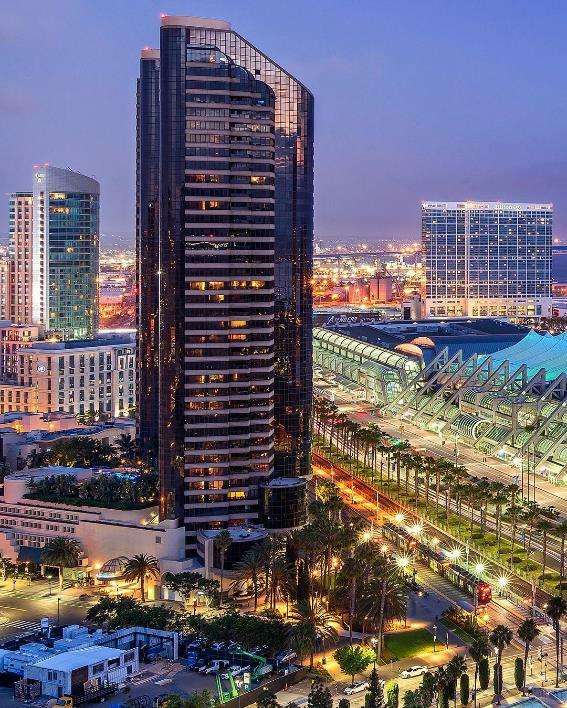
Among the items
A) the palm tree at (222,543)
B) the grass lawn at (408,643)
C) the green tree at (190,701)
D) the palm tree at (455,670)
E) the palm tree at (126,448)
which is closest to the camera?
the green tree at (190,701)

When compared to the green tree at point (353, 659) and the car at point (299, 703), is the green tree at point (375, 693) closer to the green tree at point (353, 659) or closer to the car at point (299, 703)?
the green tree at point (353, 659)

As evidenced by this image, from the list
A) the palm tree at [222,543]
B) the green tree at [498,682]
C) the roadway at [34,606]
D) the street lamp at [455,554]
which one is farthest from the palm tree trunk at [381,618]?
the roadway at [34,606]

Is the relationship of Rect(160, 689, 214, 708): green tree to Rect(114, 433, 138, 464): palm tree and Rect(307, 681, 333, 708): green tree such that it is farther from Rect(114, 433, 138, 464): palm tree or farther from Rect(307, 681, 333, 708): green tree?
Rect(114, 433, 138, 464): palm tree

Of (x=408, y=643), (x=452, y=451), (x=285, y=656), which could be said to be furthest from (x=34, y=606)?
(x=452, y=451)

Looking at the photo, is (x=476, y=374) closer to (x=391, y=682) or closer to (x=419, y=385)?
(x=419, y=385)

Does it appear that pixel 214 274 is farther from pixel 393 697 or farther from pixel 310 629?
pixel 393 697

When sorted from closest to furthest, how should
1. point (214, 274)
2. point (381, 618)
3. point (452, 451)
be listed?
point (381, 618) < point (214, 274) < point (452, 451)

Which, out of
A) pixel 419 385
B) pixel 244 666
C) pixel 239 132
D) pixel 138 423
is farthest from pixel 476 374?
pixel 244 666
